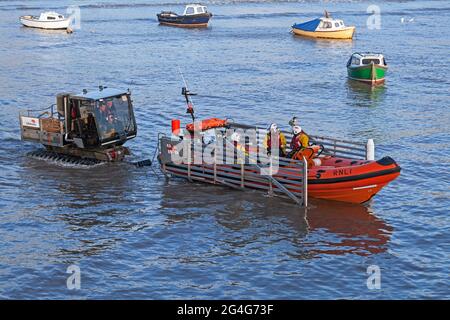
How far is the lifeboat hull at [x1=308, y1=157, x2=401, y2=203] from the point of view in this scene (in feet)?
73.2

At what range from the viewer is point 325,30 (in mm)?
65000

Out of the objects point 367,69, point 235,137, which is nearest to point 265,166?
point 235,137

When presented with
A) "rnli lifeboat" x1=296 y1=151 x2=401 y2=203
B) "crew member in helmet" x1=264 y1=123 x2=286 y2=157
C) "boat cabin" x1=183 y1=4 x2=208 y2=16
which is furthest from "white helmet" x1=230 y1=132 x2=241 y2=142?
"boat cabin" x1=183 y1=4 x2=208 y2=16

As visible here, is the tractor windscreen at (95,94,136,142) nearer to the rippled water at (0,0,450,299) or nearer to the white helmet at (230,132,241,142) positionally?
the rippled water at (0,0,450,299)

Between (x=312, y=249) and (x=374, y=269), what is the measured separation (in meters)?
1.77

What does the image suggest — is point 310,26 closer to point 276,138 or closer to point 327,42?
point 327,42

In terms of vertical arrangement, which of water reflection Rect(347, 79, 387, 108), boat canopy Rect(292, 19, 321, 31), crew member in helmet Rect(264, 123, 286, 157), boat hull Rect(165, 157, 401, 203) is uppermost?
boat canopy Rect(292, 19, 321, 31)

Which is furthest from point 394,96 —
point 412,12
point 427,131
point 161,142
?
point 412,12

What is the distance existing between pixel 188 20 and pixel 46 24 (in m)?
12.3

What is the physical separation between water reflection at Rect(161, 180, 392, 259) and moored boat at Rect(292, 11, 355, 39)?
42.1m

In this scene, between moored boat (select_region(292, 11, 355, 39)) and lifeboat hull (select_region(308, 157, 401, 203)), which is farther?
moored boat (select_region(292, 11, 355, 39))

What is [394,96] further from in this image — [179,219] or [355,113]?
[179,219]

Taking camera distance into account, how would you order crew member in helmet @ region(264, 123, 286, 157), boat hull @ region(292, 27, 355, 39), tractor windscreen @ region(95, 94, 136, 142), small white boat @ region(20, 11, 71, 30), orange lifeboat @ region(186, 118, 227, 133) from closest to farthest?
crew member in helmet @ region(264, 123, 286, 157) < orange lifeboat @ region(186, 118, 227, 133) < tractor windscreen @ region(95, 94, 136, 142) < boat hull @ region(292, 27, 355, 39) < small white boat @ region(20, 11, 71, 30)

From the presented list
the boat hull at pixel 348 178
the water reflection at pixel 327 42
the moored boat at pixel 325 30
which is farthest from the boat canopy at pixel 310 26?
the boat hull at pixel 348 178
